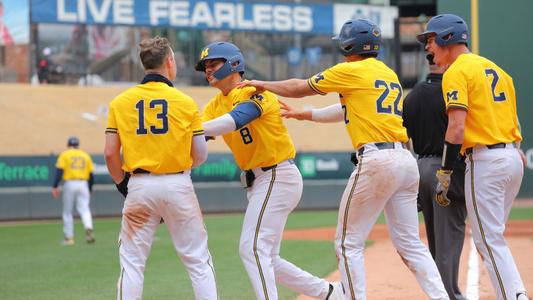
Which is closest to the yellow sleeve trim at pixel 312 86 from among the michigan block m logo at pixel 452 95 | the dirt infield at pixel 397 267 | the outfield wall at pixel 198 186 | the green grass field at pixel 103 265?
the michigan block m logo at pixel 452 95

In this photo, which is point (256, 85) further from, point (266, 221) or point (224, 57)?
point (266, 221)

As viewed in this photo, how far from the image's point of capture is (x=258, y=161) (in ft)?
21.5

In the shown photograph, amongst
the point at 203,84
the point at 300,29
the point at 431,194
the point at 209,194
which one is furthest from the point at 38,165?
the point at 431,194

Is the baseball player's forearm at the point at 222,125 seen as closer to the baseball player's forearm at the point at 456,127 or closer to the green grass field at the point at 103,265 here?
the baseball player's forearm at the point at 456,127

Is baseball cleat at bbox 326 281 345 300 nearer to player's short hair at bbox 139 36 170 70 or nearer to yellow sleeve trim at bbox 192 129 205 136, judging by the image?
yellow sleeve trim at bbox 192 129 205 136

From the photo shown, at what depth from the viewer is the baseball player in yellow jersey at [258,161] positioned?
631 cm

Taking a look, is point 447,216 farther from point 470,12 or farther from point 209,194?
point 470,12

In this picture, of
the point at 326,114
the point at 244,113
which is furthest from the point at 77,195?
the point at 244,113

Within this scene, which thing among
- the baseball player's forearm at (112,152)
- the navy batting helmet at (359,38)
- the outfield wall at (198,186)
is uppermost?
the navy batting helmet at (359,38)

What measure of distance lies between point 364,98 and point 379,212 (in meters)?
0.80

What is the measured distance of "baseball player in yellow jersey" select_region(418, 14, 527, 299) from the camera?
6.21m

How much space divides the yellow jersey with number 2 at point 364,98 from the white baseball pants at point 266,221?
65 cm

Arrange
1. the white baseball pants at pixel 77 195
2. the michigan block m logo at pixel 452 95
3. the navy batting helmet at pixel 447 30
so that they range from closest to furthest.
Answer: the michigan block m logo at pixel 452 95
the navy batting helmet at pixel 447 30
the white baseball pants at pixel 77 195

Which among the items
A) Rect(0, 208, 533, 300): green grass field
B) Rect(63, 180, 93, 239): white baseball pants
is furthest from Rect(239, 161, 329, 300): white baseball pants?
Rect(63, 180, 93, 239): white baseball pants
